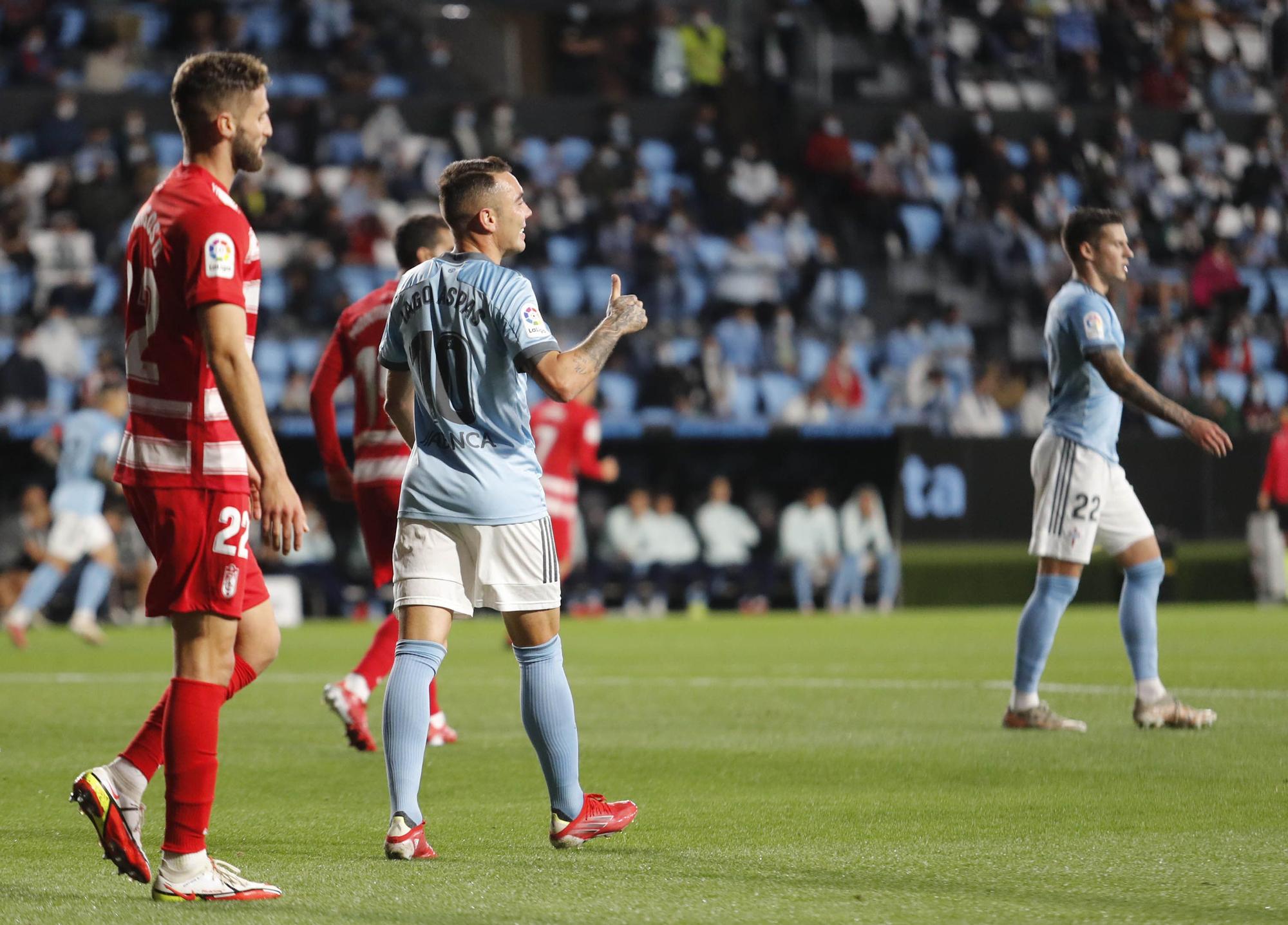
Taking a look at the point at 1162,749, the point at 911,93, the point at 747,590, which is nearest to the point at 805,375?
the point at 747,590

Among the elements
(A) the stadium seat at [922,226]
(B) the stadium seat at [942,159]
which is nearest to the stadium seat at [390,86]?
(A) the stadium seat at [922,226]

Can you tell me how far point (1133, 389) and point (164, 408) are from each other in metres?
4.94

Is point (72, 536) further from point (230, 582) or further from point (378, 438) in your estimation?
point (230, 582)

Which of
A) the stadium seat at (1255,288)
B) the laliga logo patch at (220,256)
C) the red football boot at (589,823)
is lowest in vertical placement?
the red football boot at (589,823)

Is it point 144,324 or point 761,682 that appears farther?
point 761,682

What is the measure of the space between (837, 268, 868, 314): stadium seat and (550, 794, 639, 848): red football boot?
736 inches

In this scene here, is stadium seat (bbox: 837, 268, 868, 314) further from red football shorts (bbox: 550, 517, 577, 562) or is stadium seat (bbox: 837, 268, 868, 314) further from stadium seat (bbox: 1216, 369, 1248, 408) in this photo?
red football shorts (bbox: 550, 517, 577, 562)

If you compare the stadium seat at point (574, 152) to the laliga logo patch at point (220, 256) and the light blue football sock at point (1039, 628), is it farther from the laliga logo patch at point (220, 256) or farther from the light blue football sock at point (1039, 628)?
the laliga logo patch at point (220, 256)

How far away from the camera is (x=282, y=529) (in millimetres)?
4527

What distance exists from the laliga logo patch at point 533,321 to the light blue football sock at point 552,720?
918 mm

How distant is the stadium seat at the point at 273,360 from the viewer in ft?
67.7

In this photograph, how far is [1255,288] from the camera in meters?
25.7

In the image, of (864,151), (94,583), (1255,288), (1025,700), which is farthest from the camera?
(864,151)

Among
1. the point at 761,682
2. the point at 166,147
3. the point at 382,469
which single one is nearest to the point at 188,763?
the point at 382,469
